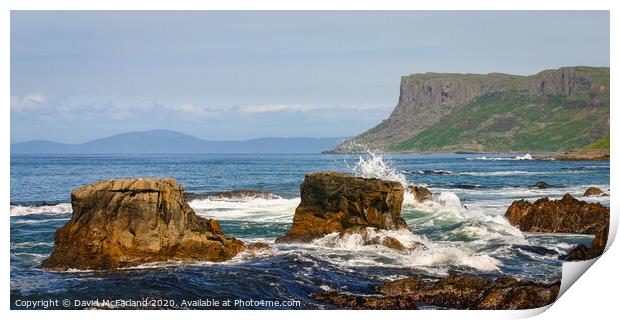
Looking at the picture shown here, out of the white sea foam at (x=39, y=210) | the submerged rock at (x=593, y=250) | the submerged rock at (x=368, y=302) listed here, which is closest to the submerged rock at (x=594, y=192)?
the submerged rock at (x=593, y=250)

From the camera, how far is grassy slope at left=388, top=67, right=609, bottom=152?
318 ft

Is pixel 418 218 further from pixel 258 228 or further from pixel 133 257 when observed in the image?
pixel 133 257

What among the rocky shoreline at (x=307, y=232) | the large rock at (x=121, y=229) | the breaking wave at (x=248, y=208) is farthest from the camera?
the breaking wave at (x=248, y=208)

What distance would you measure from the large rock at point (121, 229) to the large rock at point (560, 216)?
11.9 meters

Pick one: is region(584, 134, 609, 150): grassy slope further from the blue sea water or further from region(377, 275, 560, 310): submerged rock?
region(377, 275, 560, 310): submerged rock

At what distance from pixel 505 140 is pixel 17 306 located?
147 m

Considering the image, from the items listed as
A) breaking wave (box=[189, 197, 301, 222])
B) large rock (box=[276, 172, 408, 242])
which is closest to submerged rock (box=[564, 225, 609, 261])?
large rock (box=[276, 172, 408, 242])

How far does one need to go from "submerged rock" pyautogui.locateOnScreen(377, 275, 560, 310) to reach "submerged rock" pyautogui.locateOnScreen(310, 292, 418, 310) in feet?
1.16

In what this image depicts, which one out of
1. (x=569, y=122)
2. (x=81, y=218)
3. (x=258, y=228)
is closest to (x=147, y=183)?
(x=81, y=218)

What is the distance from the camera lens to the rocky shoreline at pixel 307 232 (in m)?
15.7

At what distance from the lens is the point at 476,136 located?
166 m

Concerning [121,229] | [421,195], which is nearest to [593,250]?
[121,229]

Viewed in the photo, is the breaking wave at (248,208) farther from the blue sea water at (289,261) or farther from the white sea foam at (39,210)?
the white sea foam at (39,210)

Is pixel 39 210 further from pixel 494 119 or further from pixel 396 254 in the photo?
pixel 494 119
